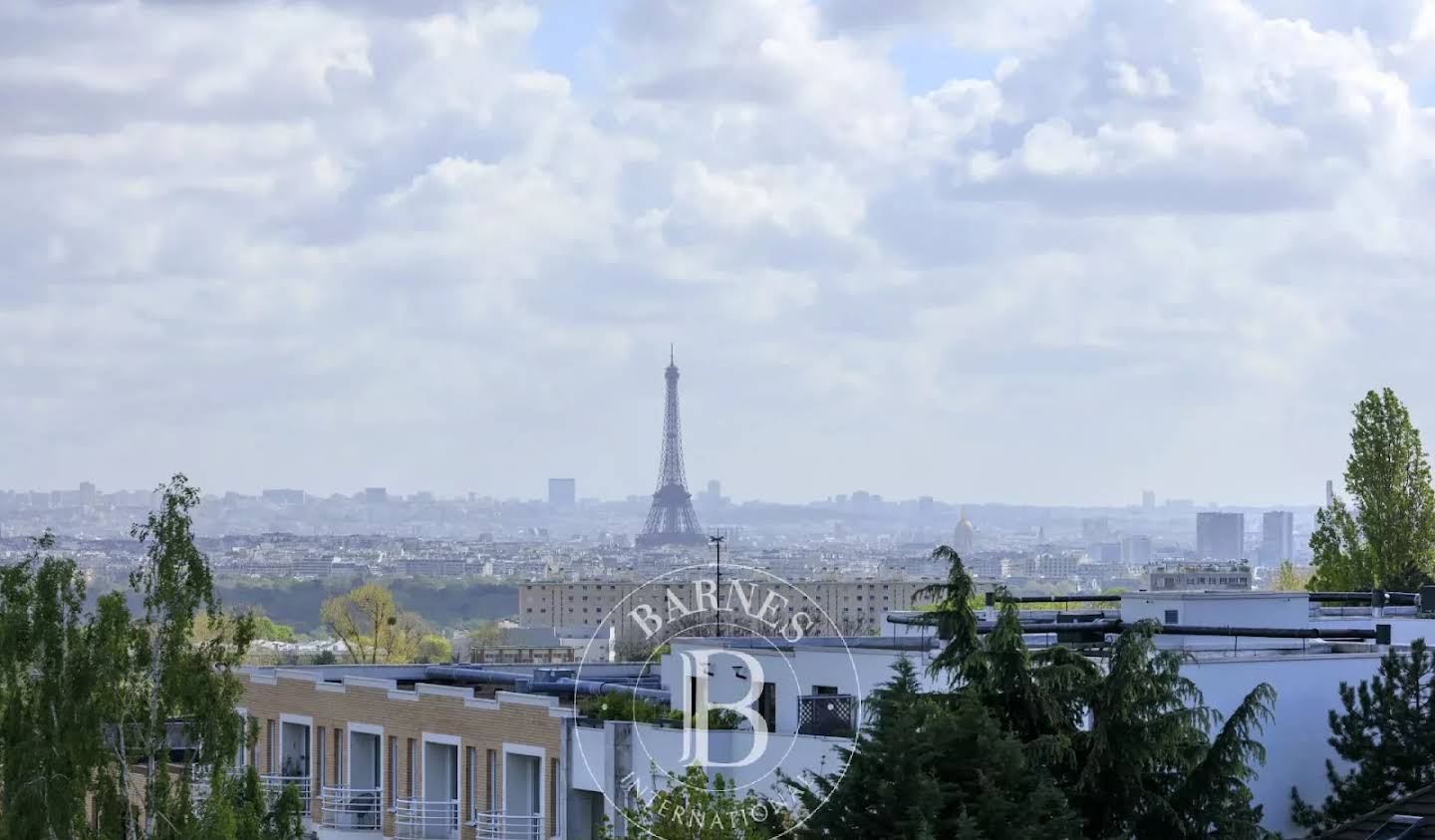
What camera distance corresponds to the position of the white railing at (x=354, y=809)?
138 ft

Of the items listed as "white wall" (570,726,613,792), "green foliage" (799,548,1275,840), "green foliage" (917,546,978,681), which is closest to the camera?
"green foliage" (799,548,1275,840)

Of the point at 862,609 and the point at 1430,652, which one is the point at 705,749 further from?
the point at 862,609

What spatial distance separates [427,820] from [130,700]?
14579mm

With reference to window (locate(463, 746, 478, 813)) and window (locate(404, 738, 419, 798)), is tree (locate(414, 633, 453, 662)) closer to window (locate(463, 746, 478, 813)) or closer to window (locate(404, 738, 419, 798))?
window (locate(404, 738, 419, 798))

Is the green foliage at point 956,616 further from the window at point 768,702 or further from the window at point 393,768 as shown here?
the window at point 393,768

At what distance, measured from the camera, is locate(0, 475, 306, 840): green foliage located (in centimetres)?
2592

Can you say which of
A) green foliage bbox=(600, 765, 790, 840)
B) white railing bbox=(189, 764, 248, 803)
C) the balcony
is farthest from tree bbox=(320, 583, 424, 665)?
green foliage bbox=(600, 765, 790, 840)

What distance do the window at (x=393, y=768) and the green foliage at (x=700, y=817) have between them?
12.9m

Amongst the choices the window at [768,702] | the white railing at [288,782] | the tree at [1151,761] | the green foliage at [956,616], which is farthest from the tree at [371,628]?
the tree at [1151,761]

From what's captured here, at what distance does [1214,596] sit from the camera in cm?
4288

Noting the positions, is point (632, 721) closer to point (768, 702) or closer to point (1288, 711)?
point (768, 702)

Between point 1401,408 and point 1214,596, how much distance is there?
38.5 meters

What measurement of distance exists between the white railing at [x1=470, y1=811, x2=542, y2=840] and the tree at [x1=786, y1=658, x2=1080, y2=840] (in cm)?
1399

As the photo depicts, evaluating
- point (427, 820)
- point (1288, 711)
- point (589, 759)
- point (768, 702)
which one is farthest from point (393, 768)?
point (1288, 711)
